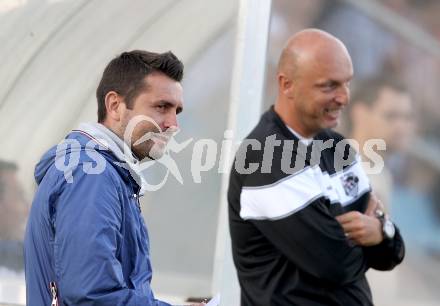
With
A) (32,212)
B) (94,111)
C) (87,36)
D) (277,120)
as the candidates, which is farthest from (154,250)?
(32,212)

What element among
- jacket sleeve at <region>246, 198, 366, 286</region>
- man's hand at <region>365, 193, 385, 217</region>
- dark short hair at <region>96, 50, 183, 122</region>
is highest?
dark short hair at <region>96, 50, 183, 122</region>

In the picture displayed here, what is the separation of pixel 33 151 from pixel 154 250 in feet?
2.58

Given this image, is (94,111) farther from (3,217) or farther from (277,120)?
(277,120)

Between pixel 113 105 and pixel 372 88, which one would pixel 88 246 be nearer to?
pixel 113 105

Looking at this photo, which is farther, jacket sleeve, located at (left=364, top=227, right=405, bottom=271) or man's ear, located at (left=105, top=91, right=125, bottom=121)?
jacket sleeve, located at (left=364, top=227, right=405, bottom=271)

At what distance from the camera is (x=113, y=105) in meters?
2.73

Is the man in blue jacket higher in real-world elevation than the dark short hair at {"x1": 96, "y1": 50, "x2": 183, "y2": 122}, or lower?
lower

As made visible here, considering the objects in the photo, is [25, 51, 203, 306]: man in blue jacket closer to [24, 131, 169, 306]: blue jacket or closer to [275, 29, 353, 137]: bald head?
[24, 131, 169, 306]: blue jacket

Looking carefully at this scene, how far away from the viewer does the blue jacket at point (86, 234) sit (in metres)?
2.39

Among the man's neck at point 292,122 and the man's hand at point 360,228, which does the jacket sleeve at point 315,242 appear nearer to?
the man's hand at point 360,228

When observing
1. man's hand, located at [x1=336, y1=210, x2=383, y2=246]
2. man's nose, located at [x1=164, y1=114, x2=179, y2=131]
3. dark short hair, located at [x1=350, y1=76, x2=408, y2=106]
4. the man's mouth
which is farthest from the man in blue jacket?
dark short hair, located at [x1=350, y1=76, x2=408, y2=106]

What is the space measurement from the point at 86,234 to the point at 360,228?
99 centimetres

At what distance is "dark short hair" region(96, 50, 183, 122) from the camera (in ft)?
8.96

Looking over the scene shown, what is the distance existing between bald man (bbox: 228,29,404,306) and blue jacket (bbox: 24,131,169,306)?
486 millimetres
